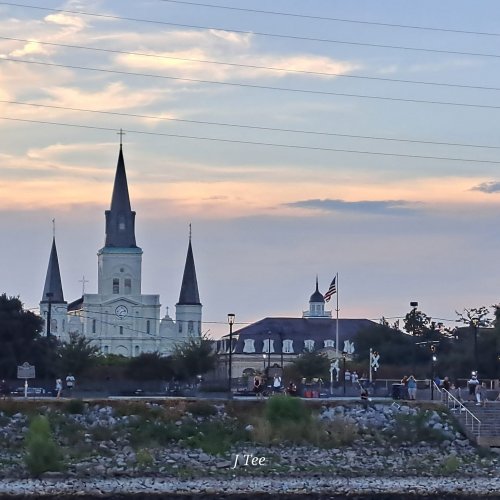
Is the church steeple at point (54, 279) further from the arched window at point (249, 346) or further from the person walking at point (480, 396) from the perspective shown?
the person walking at point (480, 396)

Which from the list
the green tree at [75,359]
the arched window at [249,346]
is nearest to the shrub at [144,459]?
the green tree at [75,359]

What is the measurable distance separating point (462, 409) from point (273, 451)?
8.33 meters

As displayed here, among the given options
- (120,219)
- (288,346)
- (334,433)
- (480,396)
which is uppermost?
(120,219)

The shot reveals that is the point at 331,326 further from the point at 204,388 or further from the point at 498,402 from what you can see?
the point at 498,402

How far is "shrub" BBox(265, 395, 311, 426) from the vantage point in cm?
5728

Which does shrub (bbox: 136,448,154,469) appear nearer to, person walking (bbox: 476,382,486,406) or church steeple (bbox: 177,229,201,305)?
person walking (bbox: 476,382,486,406)

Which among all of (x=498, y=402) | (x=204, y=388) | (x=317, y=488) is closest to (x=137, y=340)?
(x=204, y=388)

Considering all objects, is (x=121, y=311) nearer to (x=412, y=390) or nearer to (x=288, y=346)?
(x=288, y=346)

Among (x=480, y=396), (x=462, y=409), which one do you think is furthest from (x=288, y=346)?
(x=462, y=409)

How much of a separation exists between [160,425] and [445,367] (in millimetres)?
48113

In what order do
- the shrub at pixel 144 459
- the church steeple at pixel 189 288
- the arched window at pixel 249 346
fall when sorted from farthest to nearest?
the church steeple at pixel 189 288
the arched window at pixel 249 346
the shrub at pixel 144 459

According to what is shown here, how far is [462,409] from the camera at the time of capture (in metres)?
60.3

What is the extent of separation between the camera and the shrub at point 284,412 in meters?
57.3

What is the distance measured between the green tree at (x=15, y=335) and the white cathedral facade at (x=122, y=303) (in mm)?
81130
